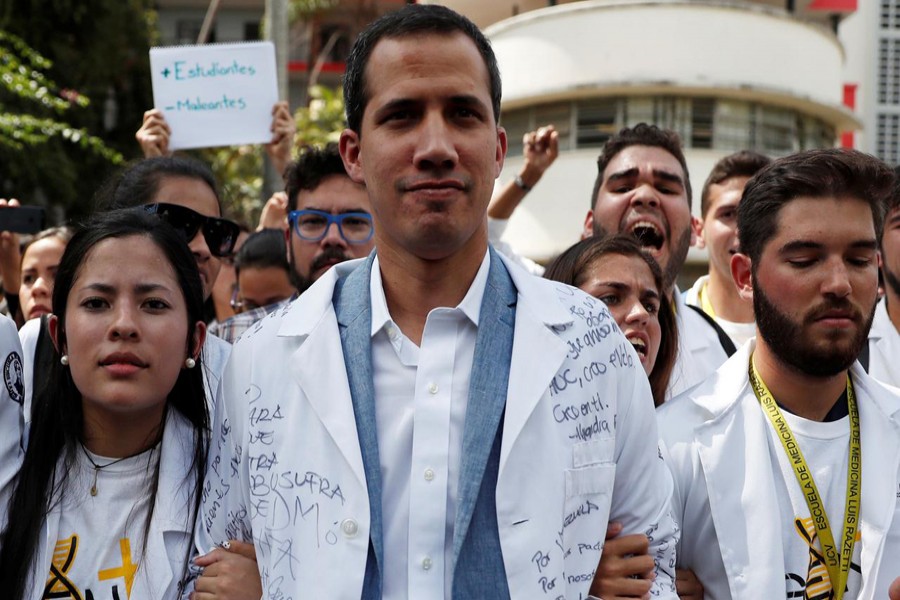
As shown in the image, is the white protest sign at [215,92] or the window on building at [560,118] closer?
the white protest sign at [215,92]

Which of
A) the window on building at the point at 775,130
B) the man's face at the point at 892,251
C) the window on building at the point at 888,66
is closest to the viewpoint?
the man's face at the point at 892,251

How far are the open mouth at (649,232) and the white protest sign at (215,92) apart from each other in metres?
2.04

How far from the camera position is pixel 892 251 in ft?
15.8

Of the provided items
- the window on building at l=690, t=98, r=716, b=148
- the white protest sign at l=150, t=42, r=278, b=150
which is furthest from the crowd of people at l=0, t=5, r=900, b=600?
the window on building at l=690, t=98, r=716, b=148

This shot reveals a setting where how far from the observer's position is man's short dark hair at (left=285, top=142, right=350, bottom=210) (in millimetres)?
5094

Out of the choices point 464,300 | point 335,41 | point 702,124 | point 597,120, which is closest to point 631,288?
point 464,300

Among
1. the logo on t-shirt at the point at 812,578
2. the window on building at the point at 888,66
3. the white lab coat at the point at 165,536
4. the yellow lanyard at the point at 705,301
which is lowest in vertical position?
the logo on t-shirt at the point at 812,578

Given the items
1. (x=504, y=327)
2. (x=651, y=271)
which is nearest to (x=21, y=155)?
(x=651, y=271)

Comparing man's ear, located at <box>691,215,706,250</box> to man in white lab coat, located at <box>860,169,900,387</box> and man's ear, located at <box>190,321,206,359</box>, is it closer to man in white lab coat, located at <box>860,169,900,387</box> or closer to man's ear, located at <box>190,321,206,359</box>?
man in white lab coat, located at <box>860,169,900,387</box>

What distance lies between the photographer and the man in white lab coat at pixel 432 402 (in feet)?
8.05

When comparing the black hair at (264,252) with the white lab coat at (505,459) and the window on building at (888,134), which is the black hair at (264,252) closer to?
the white lab coat at (505,459)

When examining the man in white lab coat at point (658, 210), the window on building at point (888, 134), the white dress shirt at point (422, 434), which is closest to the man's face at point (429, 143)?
the white dress shirt at point (422, 434)

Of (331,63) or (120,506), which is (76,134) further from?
(331,63)

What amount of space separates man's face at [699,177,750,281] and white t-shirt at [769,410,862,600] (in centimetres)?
197
